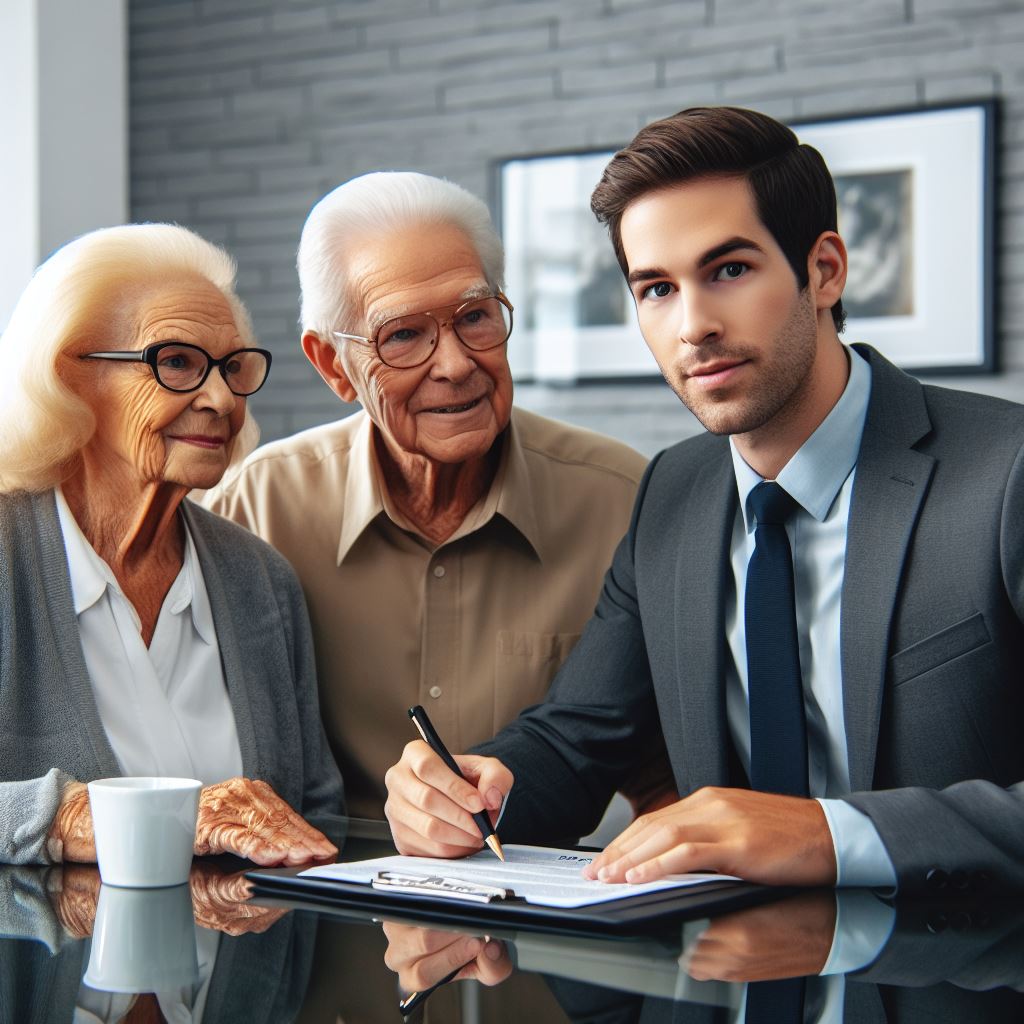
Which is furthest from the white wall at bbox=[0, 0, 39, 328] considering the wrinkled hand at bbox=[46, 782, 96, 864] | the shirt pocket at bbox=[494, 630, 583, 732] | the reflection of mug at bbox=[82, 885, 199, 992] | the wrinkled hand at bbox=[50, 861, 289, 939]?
the reflection of mug at bbox=[82, 885, 199, 992]

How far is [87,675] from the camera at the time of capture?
1464 mm

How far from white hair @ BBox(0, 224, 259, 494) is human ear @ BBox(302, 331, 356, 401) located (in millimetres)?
331

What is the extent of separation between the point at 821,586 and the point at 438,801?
1.65ft

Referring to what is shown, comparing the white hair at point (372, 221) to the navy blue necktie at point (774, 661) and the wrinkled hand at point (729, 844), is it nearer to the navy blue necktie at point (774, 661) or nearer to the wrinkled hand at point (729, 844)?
the navy blue necktie at point (774, 661)

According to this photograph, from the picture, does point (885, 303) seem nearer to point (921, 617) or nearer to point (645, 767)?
point (645, 767)

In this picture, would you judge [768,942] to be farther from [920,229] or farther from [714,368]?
[920,229]

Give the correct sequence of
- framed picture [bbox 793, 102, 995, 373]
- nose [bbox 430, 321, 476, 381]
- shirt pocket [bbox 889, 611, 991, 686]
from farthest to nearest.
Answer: framed picture [bbox 793, 102, 995, 373] → nose [bbox 430, 321, 476, 381] → shirt pocket [bbox 889, 611, 991, 686]

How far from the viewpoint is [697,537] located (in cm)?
160

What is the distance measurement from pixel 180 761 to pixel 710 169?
89 centimetres

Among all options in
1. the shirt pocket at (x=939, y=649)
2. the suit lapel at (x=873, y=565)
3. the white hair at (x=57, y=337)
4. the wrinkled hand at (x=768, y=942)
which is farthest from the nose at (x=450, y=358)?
the wrinkled hand at (x=768, y=942)

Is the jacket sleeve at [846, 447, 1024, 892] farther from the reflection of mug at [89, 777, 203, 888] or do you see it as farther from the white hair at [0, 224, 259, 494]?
the white hair at [0, 224, 259, 494]

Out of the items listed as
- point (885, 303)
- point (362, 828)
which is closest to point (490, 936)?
point (362, 828)

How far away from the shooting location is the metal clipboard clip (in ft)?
3.31

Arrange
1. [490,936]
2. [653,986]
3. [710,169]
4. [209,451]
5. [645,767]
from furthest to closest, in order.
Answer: [645,767] → [209,451] → [710,169] → [490,936] → [653,986]
